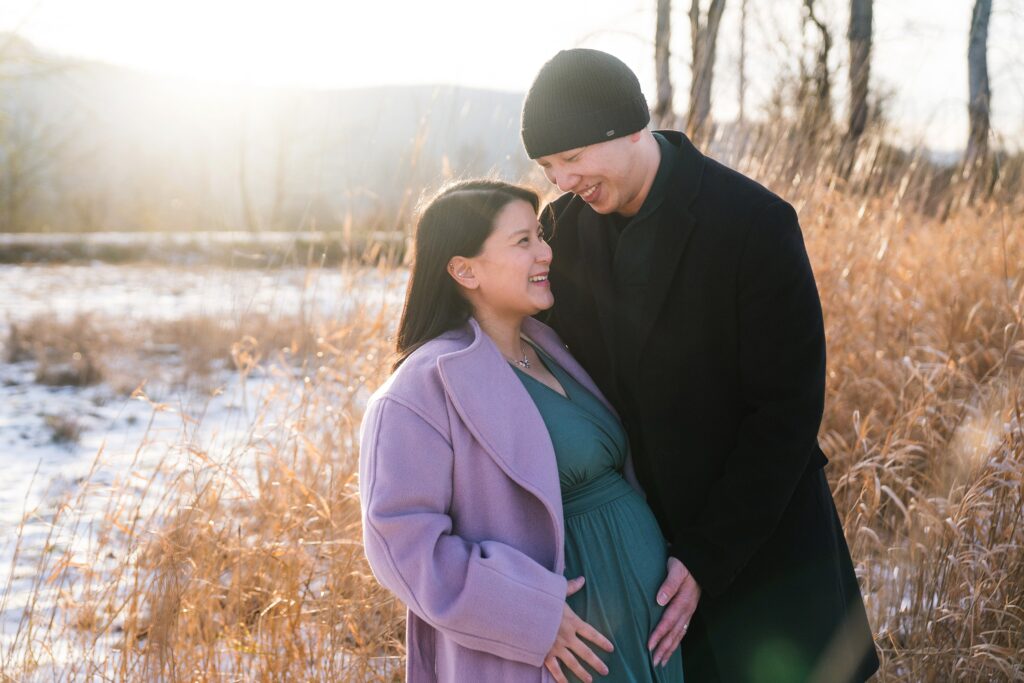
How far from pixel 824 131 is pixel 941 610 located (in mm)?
2888

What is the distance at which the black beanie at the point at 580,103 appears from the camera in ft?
5.51

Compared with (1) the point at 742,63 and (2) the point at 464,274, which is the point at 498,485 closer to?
(2) the point at 464,274

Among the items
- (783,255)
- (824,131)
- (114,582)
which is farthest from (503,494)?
(824,131)

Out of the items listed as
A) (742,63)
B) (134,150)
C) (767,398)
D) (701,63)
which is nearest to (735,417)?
(767,398)

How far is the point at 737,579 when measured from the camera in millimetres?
1756

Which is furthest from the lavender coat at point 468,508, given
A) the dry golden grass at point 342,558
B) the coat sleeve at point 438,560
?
the dry golden grass at point 342,558

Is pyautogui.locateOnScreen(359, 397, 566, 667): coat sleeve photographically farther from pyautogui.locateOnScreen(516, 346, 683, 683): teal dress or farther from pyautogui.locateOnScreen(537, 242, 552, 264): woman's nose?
pyautogui.locateOnScreen(537, 242, 552, 264): woman's nose

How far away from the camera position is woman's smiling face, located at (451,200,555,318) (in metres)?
1.68

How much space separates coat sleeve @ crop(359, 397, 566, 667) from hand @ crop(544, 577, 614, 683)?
3 centimetres

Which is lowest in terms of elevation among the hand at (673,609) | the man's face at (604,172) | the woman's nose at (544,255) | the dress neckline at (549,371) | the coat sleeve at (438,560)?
the hand at (673,609)

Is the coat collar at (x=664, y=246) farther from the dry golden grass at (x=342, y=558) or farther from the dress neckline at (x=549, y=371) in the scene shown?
the dry golden grass at (x=342, y=558)

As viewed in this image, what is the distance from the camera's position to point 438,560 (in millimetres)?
1433

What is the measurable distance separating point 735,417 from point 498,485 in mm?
521

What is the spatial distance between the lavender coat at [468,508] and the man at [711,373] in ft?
0.97
